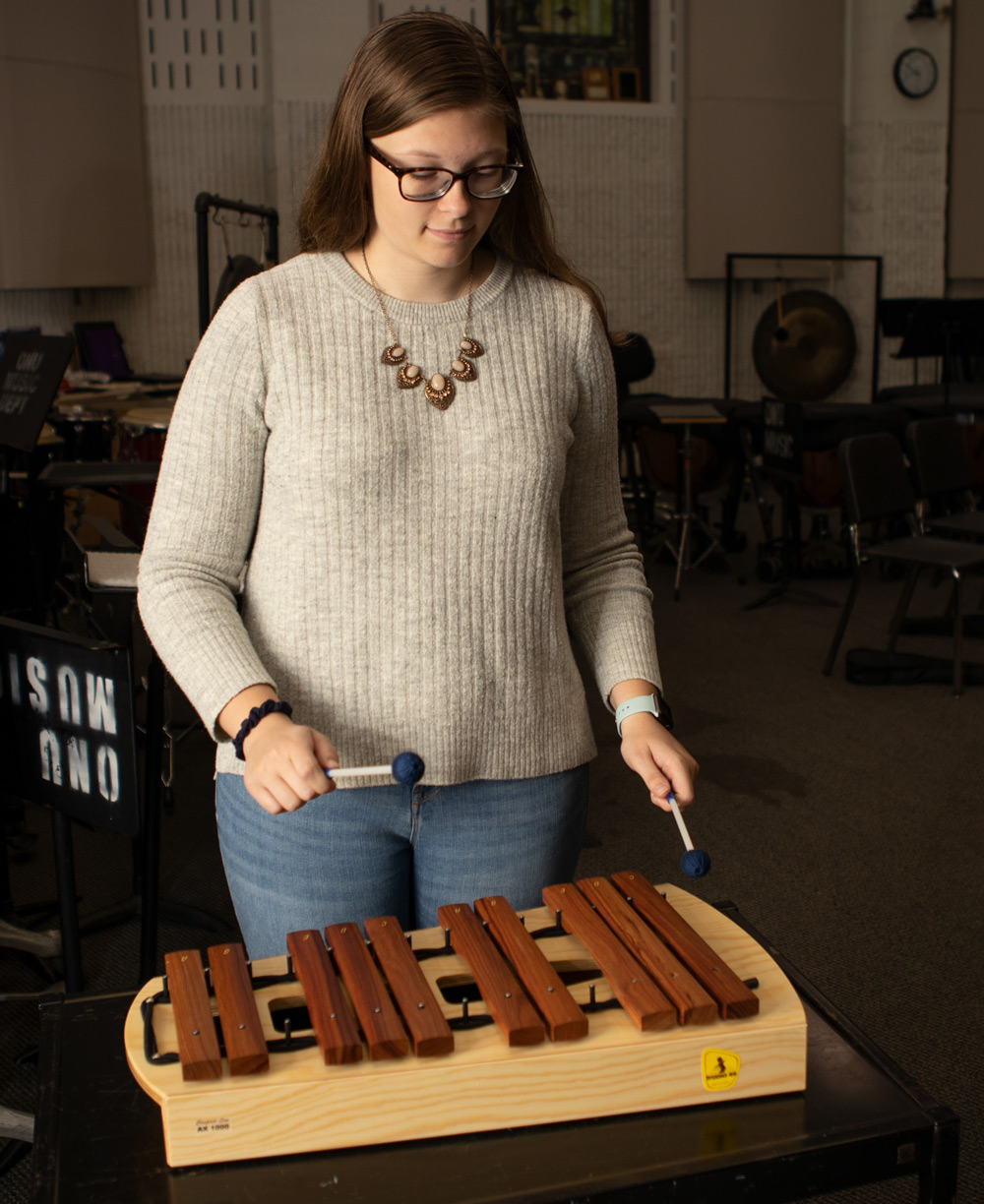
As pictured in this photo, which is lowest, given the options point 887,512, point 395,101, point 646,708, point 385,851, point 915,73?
point 887,512

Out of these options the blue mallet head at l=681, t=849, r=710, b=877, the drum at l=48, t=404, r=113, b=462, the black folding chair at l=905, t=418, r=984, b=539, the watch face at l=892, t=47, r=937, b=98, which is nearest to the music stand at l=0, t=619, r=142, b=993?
the blue mallet head at l=681, t=849, r=710, b=877

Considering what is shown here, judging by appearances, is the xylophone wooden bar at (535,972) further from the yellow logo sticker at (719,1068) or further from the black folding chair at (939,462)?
the black folding chair at (939,462)

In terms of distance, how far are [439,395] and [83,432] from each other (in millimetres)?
4398

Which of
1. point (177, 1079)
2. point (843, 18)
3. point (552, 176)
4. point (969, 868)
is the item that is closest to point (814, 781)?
point (969, 868)

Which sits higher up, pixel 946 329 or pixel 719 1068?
pixel 946 329

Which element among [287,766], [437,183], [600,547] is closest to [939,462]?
[600,547]

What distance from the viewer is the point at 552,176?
28.2 ft

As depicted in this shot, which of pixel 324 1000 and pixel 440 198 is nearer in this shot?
pixel 324 1000

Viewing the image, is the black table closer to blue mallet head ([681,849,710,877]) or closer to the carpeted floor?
blue mallet head ([681,849,710,877])

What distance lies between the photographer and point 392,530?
110 cm

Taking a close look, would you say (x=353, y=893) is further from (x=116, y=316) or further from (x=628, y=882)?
(x=116, y=316)

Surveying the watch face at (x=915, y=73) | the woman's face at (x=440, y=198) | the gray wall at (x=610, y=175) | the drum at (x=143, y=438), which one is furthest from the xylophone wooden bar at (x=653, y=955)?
the watch face at (x=915, y=73)

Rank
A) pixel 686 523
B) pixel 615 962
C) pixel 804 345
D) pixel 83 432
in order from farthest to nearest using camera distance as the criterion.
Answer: pixel 804 345 < pixel 686 523 < pixel 83 432 < pixel 615 962

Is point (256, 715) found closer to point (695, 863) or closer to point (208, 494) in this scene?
point (208, 494)
